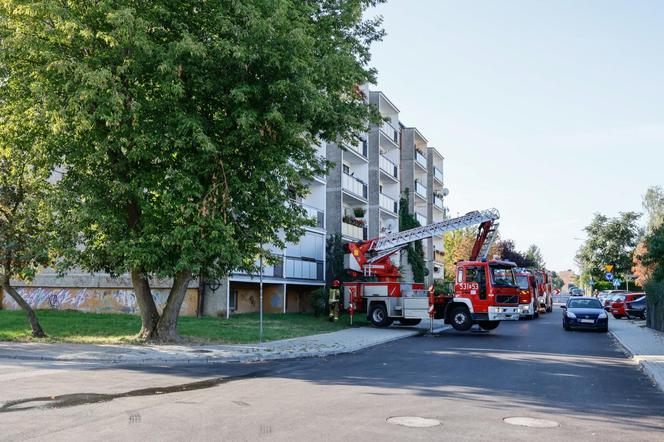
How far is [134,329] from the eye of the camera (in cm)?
2216

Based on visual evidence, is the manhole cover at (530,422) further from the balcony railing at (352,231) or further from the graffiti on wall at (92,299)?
the balcony railing at (352,231)

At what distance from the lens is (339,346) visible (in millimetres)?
18547

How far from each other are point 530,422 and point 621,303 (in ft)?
117

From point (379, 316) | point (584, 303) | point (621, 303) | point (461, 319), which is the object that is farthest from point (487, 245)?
point (621, 303)

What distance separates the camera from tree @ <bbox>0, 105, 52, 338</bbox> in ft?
58.7

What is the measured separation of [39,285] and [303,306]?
14720mm

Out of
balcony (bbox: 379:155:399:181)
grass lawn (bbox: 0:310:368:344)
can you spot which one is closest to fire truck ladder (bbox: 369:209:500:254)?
grass lawn (bbox: 0:310:368:344)

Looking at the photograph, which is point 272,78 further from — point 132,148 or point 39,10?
point 39,10

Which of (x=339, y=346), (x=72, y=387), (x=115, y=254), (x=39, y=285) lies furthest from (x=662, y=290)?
(x=39, y=285)

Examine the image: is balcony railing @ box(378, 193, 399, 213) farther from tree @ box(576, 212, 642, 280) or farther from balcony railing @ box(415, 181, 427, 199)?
tree @ box(576, 212, 642, 280)

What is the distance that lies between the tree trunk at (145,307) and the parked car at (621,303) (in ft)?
102

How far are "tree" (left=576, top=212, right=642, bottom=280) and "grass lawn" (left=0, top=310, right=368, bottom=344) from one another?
56801 millimetres

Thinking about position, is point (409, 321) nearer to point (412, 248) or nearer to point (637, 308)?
point (637, 308)

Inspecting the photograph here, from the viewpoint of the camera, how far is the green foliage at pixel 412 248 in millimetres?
51125
